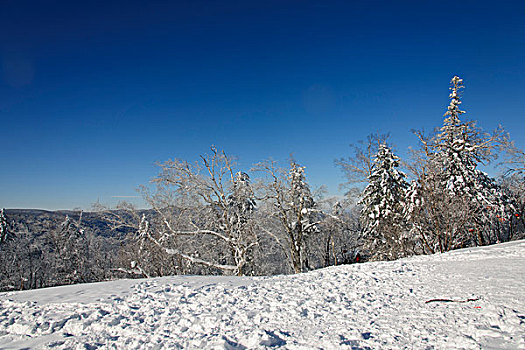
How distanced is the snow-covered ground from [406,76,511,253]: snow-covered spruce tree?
7.48m

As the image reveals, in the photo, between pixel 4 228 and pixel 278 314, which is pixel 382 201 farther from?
pixel 4 228

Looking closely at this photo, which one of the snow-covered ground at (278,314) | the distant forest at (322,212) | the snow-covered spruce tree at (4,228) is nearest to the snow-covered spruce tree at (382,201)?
the distant forest at (322,212)

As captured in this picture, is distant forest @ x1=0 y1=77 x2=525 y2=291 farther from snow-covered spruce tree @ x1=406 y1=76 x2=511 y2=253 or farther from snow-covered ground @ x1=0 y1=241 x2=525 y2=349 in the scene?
snow-covered ground @ x1=0 y1=241 x2=525 y2=349

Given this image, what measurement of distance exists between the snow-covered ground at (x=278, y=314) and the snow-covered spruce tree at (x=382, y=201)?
11730 mm

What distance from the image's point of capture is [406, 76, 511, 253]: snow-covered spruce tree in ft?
45.6

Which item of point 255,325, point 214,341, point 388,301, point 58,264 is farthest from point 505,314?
point 58,264

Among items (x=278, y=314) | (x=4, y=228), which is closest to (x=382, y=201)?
(x=278, y=314)

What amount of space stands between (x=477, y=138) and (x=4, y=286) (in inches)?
2131

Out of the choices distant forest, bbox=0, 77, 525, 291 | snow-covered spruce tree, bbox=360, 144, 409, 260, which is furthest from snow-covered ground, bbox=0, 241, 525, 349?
snow-covered spruce tree, bbox=360, 144, 409, 260

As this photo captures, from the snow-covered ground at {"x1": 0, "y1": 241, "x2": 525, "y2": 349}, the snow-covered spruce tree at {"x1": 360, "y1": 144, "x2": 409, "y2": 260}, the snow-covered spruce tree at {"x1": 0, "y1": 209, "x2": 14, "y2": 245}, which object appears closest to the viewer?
the snow-covered ground at {"x1": 0, "y1": 241, "x2": 525, "y2": 349}

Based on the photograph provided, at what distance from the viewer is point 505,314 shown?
4.03 meters

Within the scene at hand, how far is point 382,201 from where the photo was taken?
62.7 feet

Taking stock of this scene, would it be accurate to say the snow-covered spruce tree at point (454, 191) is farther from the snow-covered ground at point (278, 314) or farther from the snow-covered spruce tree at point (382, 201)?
the snow-covered ground at point (278, 314)

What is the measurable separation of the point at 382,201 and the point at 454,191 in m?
4.40
